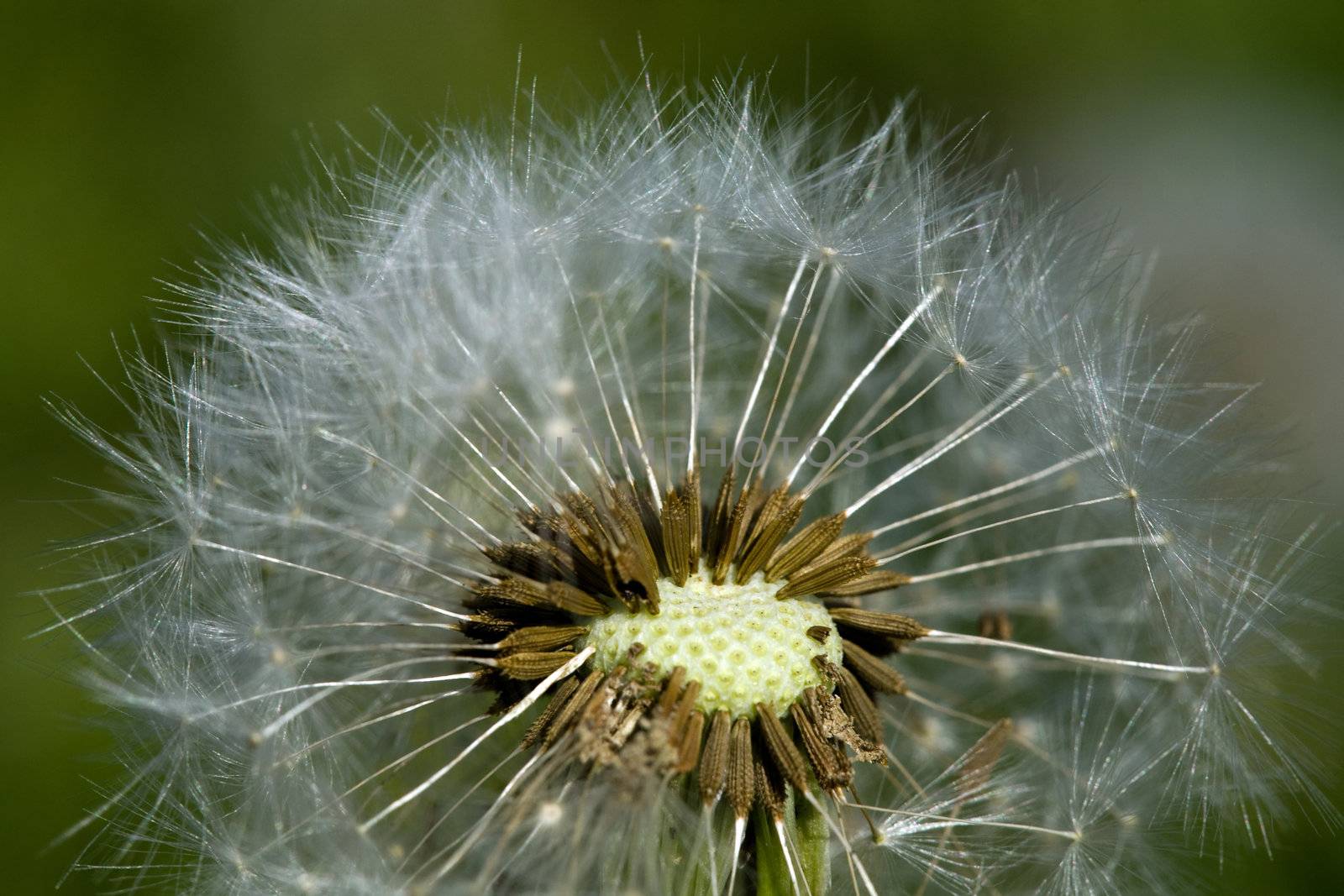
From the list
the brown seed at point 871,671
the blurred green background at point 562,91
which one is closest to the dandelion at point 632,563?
the brown seed at point 871,671

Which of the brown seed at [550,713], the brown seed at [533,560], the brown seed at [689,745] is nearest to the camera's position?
the brown seed at [689,745]

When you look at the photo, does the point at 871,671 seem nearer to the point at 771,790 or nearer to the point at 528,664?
the point at 771,790

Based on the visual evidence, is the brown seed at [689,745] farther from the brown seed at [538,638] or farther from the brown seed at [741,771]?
the brown seed at [538,638]

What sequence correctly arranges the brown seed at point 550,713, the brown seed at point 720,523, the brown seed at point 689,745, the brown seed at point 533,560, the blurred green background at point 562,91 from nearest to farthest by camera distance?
the brown seed at point 689,745, the brown seed at point 550,713, the brown seed at point 533,560, the brown seed at point 720,523, the blurred green background at point 562,91

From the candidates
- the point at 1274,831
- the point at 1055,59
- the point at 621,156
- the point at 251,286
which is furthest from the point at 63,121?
the point at 1274,831

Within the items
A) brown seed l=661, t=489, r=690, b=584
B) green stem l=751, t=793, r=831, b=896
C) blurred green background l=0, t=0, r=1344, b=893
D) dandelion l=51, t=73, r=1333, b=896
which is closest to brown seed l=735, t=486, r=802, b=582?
dandelion l=51, t=73, r=1333, b=896

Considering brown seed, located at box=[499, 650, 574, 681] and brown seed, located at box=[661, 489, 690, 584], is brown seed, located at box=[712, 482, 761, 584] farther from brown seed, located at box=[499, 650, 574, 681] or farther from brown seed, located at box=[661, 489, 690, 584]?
brown seed, located at box=[499, 650, 574, 681]

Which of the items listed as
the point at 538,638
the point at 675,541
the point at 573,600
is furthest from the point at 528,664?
the point at 675,541

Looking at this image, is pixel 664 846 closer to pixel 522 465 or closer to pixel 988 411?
pixel 522 465
